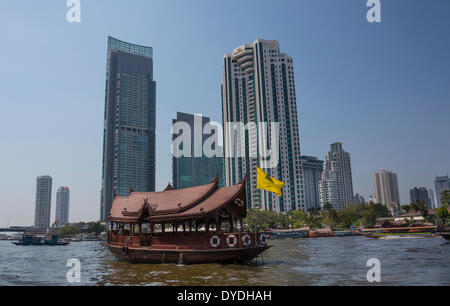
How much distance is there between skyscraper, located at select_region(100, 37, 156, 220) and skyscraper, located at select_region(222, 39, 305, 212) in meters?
56.7

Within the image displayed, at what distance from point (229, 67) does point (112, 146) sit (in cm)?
7662

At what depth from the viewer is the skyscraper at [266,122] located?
127625mm

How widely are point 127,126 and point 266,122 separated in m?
83.1

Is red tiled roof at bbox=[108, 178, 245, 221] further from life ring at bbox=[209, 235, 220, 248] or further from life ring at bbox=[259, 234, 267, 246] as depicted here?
life ring at bbox=[259, 234, 267, 246]

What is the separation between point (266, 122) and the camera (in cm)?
12812

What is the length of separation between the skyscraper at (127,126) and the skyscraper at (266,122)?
186ft

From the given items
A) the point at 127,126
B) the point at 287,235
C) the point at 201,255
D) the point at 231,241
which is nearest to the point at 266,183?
the point at 231,241

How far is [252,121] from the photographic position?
136m

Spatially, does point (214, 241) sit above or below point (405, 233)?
above

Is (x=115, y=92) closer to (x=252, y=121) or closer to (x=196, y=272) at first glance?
(x=252, y=121)

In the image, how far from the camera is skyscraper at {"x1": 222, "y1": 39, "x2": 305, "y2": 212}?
127625 millimetres

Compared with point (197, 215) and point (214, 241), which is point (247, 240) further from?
point (197, 215)

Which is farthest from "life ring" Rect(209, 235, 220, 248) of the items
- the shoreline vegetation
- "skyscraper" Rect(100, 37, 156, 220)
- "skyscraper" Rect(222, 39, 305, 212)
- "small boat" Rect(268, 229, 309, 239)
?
"skyscraper" Rect(100, 37, 156, 220)
